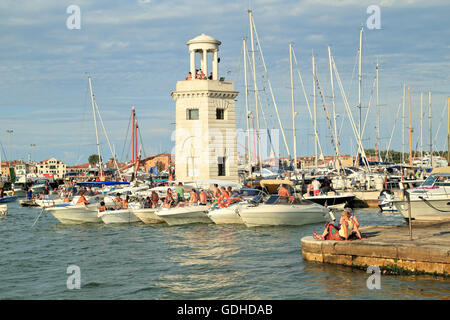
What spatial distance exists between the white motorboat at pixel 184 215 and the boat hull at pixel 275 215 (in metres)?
3.54

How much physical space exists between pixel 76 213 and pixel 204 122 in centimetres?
1945

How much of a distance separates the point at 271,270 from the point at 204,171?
3276 centimetres

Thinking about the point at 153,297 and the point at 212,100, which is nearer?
the point at 153,297

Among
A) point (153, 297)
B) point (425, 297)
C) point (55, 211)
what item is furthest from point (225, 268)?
point (55, 211)

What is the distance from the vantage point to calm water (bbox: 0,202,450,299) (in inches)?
582

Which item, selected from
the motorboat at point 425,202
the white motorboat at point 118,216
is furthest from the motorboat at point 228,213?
the motorboat at point 425,202

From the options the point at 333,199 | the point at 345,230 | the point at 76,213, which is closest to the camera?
the point at 345,230

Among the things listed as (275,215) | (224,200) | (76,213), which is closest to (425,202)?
(275,215)

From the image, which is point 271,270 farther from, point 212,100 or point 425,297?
point 212,100

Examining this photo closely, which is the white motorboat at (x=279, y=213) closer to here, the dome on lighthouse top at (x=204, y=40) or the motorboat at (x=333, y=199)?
the motorboat at (x=333, y=199)

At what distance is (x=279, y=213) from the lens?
87.9 ft

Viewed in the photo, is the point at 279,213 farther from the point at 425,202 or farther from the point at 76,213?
the point at 76,213

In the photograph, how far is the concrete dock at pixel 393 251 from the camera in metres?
14.8

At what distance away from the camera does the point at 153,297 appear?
14.9 metres
